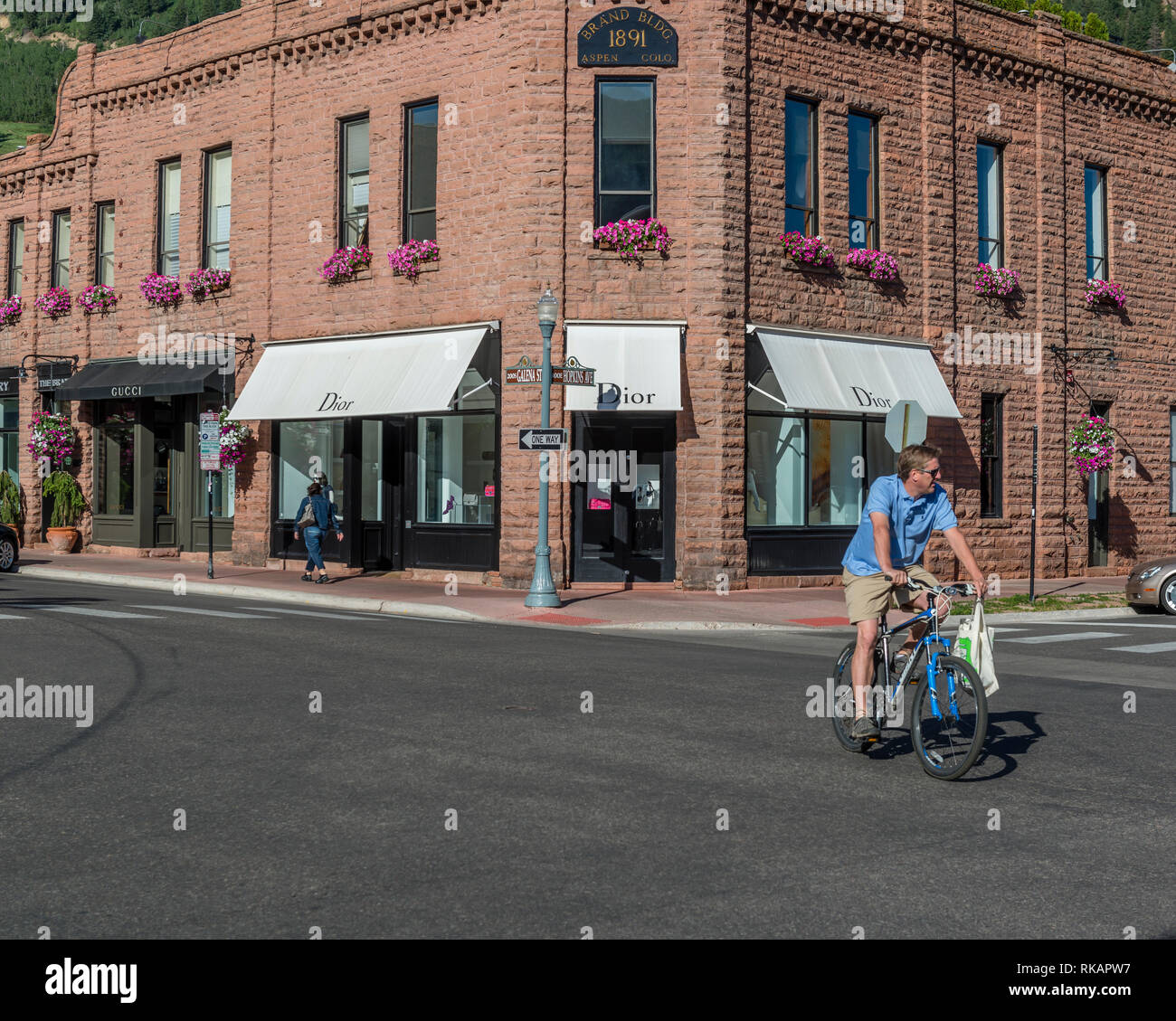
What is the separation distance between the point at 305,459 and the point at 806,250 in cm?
1029

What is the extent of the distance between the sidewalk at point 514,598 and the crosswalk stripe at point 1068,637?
6.94 ft

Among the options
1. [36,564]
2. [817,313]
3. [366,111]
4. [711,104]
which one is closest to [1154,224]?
[817,313]

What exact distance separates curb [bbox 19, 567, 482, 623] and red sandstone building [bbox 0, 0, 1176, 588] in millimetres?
2998

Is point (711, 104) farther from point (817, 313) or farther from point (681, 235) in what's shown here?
point (817, 313)

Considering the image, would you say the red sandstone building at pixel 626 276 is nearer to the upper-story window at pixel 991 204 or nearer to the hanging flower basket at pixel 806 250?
the upper-story window at pixel 991 204

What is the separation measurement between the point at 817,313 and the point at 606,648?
10.8 metres

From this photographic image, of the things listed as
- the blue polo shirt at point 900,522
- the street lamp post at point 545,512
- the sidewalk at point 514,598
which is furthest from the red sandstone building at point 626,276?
the blue polo shirt at point 900,522

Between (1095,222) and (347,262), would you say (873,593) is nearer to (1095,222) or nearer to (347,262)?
(347,262)

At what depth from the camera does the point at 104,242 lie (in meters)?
29.9

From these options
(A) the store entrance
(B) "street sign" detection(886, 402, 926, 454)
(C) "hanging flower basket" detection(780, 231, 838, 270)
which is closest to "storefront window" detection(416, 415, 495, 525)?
(A) the store entrance

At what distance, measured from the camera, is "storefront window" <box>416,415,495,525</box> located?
2258 centimetres

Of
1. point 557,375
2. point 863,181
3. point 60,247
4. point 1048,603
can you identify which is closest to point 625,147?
point 863,181

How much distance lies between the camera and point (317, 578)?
22.4 metres

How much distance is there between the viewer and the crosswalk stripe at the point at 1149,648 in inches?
573
